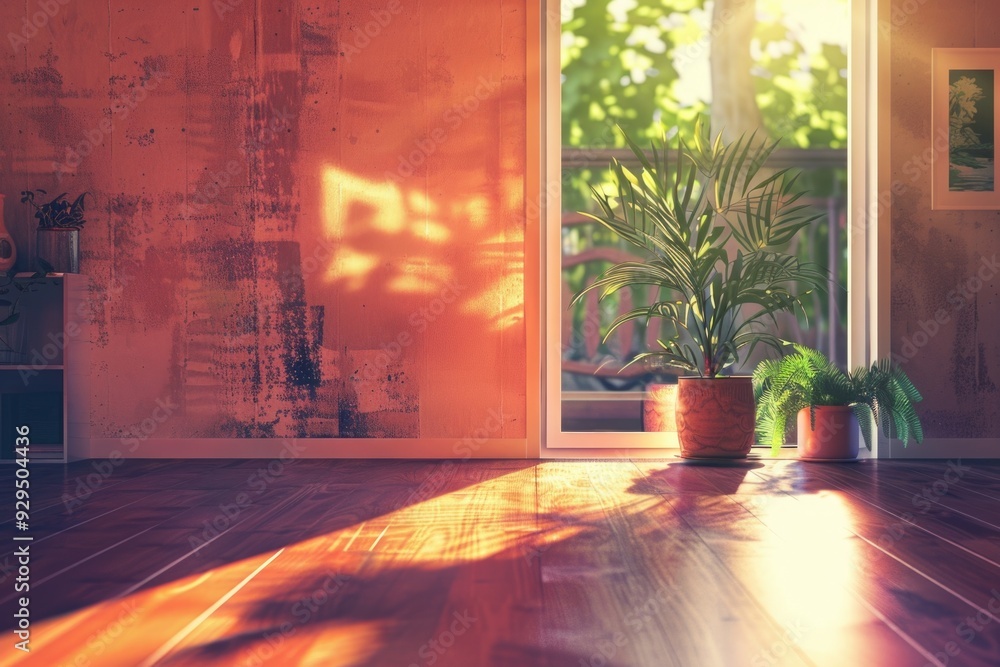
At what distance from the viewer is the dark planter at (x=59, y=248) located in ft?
12.1

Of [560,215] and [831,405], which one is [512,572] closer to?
[831,405]

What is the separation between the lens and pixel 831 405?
11.7 feet

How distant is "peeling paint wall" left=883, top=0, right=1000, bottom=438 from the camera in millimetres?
3789

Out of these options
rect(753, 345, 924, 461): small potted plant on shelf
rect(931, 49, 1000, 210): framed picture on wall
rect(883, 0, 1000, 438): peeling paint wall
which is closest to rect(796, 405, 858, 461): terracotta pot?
rect(753, 345, 924, 461): small potted plant on shelf

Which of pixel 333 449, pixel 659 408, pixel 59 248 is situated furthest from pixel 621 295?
pixel 59 248

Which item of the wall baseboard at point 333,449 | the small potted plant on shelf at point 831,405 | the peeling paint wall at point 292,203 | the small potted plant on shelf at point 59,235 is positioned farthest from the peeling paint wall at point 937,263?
the small potted plant on shelf at point 59,235

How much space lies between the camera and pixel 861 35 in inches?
157

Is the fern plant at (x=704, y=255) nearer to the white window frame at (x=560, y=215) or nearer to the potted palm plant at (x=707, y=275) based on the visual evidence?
the potted palm plant at (x=707, y=275)

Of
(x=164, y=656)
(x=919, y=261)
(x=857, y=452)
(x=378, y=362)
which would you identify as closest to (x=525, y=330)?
(x=378, y=362)

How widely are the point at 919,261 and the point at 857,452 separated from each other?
0.92 m

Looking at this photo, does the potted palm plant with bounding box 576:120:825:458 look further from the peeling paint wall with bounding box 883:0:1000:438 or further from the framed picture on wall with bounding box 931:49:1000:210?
the framed picture on wall with bounding box 931:49:1000:210

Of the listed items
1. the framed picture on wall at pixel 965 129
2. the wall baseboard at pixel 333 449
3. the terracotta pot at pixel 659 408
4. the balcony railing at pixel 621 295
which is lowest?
the wall baseboard at pixel 333 449

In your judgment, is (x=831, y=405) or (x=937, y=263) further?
(x=937, y=263)

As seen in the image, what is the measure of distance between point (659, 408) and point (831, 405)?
3.07 feet
